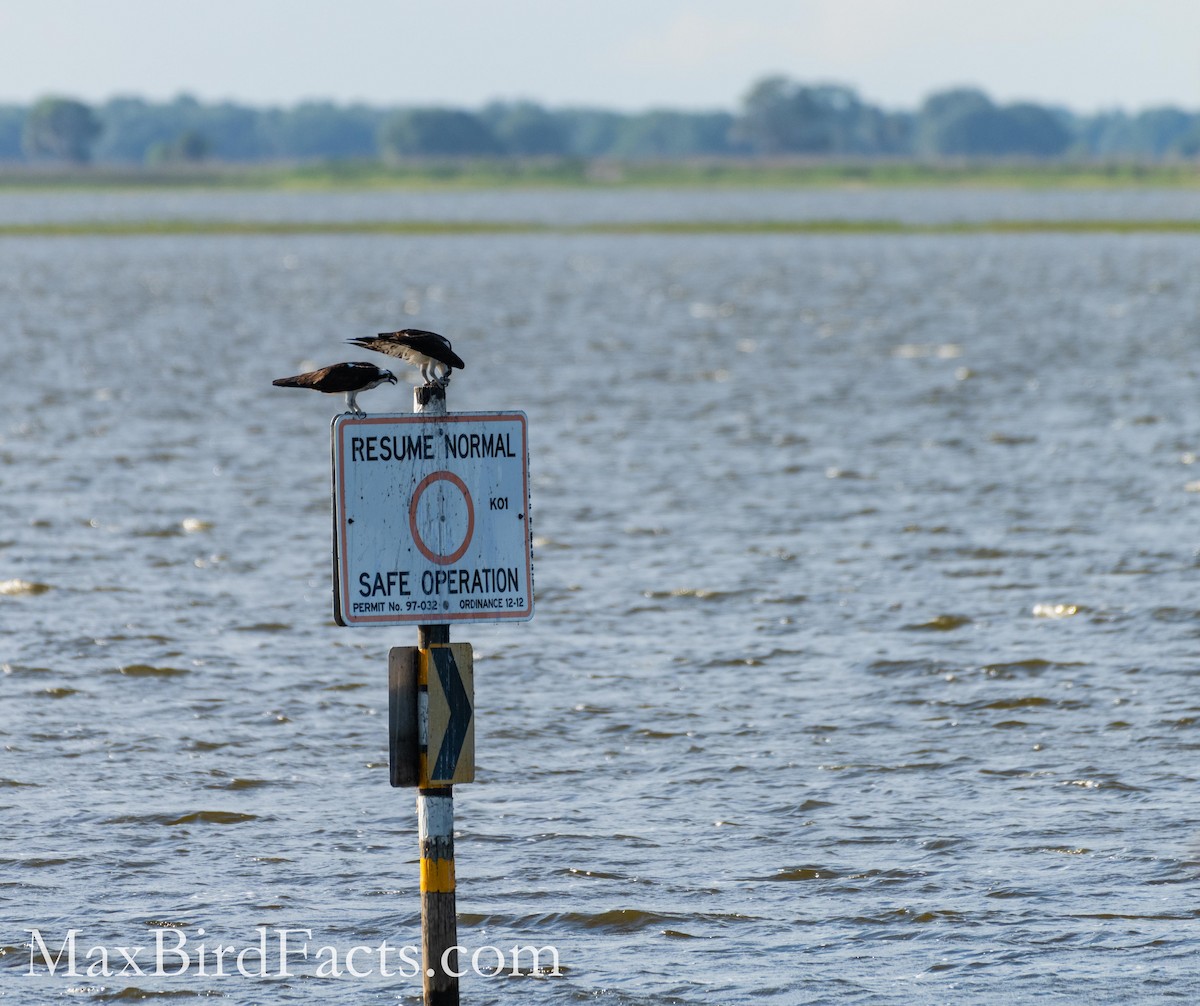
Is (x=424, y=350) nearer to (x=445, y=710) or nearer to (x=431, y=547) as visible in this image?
(x=431, y=547)

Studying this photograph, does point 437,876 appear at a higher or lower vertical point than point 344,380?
lower

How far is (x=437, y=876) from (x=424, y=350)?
2.17 metres

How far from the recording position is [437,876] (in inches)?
332

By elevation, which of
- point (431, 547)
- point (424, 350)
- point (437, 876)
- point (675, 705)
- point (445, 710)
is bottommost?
point (675, 705)

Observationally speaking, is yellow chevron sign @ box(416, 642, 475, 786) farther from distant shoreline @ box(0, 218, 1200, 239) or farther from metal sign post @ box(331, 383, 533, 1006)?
distant shoreline @ box(0, 218, 1200, 239)

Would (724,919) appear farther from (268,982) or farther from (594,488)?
(594,488)

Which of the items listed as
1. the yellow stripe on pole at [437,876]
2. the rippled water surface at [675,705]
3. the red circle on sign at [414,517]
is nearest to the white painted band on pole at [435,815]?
the yellow stripe on pole at [437,876]

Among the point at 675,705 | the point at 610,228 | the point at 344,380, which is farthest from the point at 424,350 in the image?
the point at 610,228

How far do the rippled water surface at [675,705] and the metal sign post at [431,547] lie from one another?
2371 millimetres

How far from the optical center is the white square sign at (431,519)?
816 centimetres

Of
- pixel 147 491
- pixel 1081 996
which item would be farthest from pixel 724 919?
pixel 147 491

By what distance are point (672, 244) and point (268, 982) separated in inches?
4208

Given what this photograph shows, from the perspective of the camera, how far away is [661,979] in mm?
10312

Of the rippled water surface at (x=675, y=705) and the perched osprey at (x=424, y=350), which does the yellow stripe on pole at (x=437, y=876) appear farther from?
the perched osprey at (x=424, y=350)
